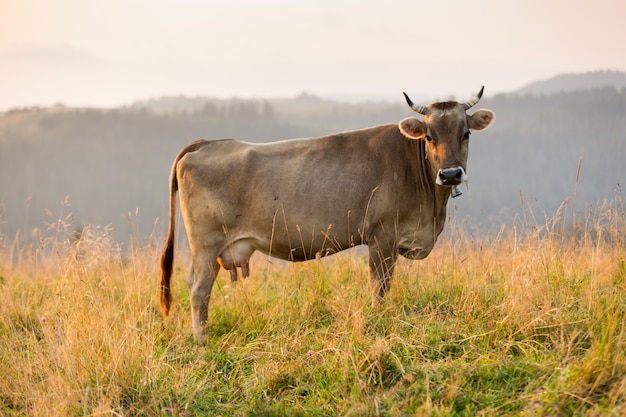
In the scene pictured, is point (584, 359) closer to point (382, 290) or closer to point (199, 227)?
point (382, 290)

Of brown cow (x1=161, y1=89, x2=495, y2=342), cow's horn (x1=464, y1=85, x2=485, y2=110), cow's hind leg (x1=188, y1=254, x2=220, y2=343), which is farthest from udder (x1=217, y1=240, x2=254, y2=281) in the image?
cow's horn (x1=464, y1=85, x2=485, y2=110)

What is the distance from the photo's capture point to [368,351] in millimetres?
5520

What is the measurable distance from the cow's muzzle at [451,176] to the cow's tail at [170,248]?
2778 millimetres

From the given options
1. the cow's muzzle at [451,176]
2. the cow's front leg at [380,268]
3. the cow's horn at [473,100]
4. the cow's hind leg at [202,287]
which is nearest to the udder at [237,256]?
the cow's hind leg at [202,287]

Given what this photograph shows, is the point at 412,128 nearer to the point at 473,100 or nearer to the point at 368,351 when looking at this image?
the point at 473,100

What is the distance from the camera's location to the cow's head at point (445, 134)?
679 centimetres

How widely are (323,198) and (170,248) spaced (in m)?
1.86

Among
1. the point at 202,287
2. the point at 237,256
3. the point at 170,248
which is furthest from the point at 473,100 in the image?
the point at 170,248

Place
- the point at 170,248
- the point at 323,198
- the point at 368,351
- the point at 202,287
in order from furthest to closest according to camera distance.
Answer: the point at 170,248
the point at 202,287
the point at 323,198
the point at 368,351

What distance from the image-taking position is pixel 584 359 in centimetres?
479

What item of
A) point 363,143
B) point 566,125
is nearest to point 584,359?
point 363,143

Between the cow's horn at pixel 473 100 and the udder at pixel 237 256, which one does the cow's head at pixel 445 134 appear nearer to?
the cow's horn at pixel 473 100

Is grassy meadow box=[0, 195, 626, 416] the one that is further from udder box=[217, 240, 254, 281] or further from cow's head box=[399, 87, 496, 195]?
cow's head box=[399, 87, 496, 195]

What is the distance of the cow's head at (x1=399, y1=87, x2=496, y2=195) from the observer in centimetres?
679
